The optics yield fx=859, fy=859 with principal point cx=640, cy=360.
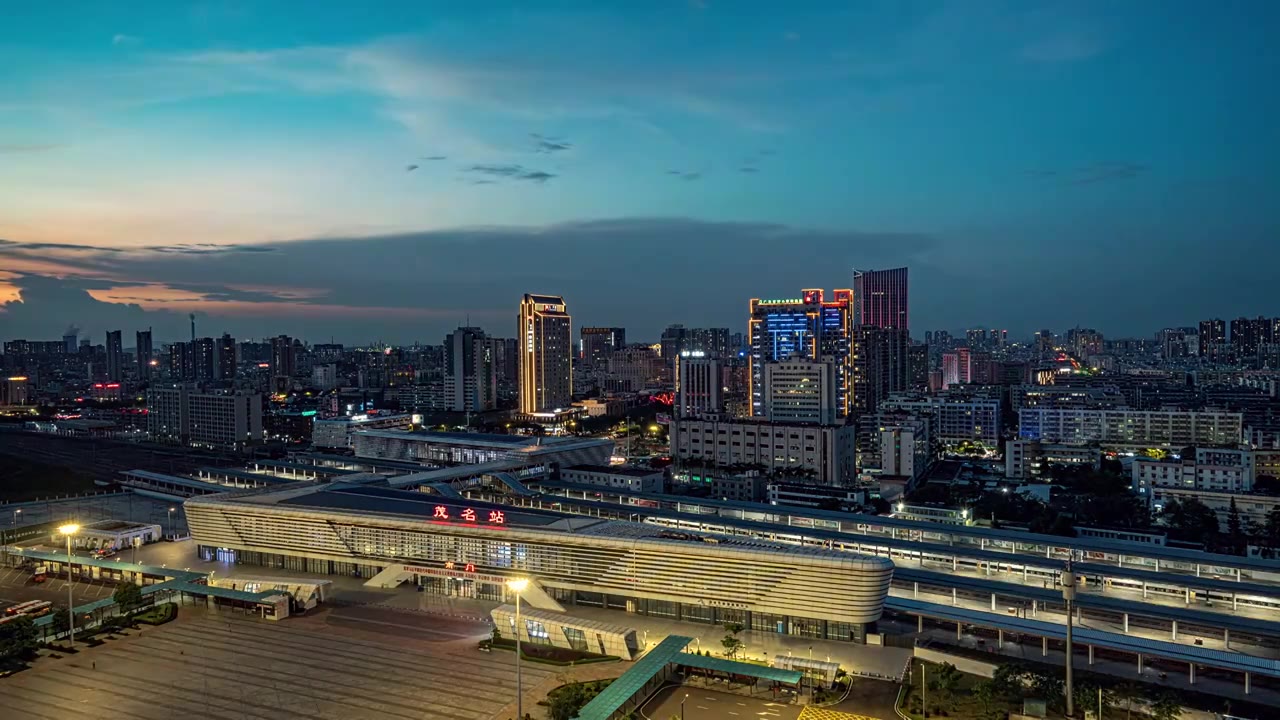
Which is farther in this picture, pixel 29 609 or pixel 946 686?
pixel 29 609

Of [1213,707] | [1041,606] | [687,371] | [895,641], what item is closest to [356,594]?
[895,641]

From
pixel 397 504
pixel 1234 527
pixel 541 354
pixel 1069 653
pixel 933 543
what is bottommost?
pixel 1234 527

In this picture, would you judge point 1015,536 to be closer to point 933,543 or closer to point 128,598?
point 933,543

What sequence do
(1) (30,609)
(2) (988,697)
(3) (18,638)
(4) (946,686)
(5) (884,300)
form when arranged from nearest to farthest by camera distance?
(2) (988,697), (4) (946,686), (3) (18,638), (1) (30,609), (5) (884,300)

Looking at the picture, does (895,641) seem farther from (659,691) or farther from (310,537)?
(310,537)

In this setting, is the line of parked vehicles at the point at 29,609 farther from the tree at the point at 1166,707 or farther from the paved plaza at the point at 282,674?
the tree at the point at 1166,707

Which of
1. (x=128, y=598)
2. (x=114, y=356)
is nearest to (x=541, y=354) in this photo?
(x=128, y=598)

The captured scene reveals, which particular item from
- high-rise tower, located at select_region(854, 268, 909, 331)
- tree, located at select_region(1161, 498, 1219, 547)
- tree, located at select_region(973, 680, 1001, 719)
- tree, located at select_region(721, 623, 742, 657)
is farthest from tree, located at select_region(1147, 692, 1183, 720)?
high-rise tower, located at select_region(854, 268, 909, 331)

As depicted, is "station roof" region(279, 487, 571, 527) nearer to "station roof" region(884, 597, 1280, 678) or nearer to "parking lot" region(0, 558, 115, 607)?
"parking lot" region(0, 558, 115, 607)
